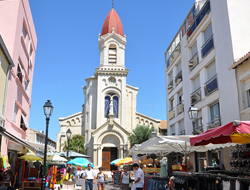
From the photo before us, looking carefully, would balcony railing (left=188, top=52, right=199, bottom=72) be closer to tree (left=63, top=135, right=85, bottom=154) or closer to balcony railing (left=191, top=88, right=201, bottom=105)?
balcony railing (left=191, top=88, right=201, bottom=105)

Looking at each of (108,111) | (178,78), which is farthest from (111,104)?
(178,78)

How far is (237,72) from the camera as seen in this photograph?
13438mm

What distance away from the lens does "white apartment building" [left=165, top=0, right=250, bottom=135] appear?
14.2m

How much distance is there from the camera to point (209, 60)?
16.8 m

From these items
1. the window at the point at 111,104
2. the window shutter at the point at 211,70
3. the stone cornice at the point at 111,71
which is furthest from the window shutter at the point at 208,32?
the stone cornice at the point at 111,71

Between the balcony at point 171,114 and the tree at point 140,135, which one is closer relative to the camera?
the balcony at point 171,114

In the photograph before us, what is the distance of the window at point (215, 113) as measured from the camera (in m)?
15.9

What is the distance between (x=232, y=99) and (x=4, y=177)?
11.7m

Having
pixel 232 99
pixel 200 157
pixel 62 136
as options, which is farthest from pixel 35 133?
pixel 232 99

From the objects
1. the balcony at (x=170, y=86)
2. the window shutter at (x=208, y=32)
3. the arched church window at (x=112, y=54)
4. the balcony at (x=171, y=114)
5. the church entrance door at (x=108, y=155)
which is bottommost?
the church entrance door at (x=108, y=155)

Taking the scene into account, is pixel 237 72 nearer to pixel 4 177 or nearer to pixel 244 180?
pixel 244 180

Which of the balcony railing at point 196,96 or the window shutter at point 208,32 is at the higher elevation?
the window shutter at point 208,32

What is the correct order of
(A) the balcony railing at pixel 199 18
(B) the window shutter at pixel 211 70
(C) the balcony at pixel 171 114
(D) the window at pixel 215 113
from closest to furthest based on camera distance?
(D) the window at pixel 215 113 < (B) the window shutter at pixel 211 70 < (A) the balcony railing at pixel 199 18 < (C) the balcony at pixel 171 114

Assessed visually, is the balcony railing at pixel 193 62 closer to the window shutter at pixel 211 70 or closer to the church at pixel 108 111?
the window shutter at pixel 211 70
